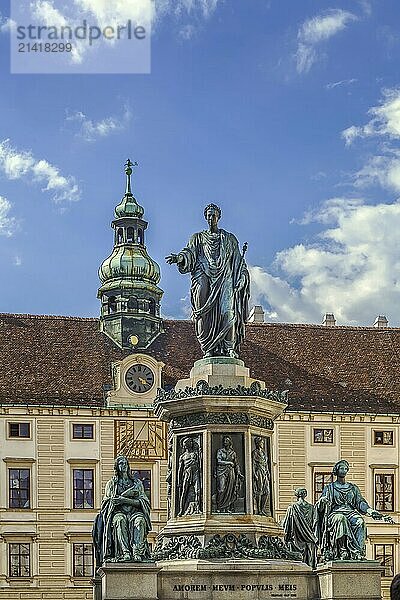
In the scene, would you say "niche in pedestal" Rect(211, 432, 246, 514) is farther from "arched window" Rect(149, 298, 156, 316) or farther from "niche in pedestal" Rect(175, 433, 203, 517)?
"arched window" Rect(149, 298, 156, 316)

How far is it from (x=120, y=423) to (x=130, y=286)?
879cm

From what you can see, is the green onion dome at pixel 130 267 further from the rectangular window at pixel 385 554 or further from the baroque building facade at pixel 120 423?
the rectangular window at pixel 385 554

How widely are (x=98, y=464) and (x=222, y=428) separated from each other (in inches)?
1525

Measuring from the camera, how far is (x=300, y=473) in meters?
64.5

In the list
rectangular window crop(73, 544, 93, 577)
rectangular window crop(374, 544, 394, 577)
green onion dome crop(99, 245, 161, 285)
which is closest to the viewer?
rectangular window crop(73, 544, 93, 577)

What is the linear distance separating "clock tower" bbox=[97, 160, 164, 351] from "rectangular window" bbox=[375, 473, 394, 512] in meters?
12.0

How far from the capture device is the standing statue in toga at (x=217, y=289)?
1040 inches

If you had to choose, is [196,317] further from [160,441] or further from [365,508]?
[160,441]

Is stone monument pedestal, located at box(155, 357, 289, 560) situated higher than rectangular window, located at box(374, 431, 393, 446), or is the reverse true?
rectangular window, located at box(374, 431, 393, 446)

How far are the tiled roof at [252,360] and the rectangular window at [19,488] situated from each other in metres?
3.04

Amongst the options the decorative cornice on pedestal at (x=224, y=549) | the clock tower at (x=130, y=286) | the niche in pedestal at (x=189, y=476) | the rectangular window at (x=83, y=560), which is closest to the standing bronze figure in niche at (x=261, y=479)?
the decorative cornice on pedestal at (x=224, y=549)

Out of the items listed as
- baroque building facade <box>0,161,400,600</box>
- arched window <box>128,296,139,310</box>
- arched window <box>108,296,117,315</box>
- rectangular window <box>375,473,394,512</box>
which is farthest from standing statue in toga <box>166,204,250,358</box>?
arched window <box>108,296,117,315</box>

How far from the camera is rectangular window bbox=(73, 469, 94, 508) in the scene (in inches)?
2494

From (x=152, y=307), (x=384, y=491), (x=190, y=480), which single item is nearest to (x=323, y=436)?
(x=384, y=491)
